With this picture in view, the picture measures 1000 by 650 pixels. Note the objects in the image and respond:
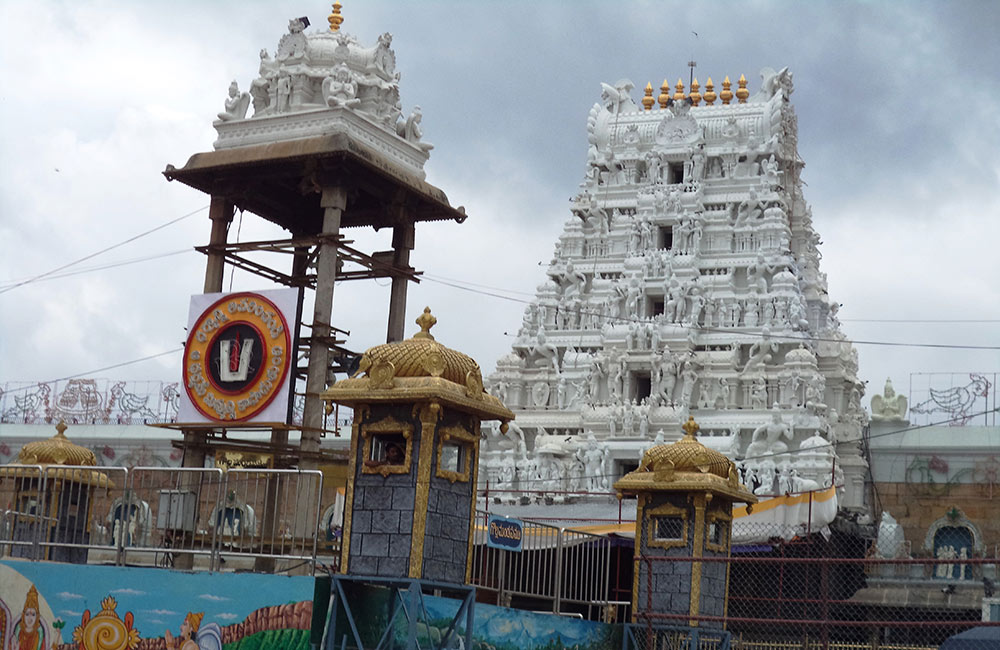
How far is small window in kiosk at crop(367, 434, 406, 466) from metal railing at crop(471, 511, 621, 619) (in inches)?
128

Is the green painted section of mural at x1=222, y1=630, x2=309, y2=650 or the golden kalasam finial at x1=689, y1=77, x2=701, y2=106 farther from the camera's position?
the golden kalasam finial at x1=689, y1=77, x2=701, y2=106

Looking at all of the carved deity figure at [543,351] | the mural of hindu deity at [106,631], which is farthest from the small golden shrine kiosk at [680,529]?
the carved deity figure at [543,351]

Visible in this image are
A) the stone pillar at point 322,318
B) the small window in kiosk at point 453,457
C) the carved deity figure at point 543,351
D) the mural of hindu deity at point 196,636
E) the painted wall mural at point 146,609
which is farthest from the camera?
the carved deity figure at point 543,351

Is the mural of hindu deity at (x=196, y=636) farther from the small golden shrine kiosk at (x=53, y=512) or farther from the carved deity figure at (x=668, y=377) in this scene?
the carved deity figure at (x=668, y=377)

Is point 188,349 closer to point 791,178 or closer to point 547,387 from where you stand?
point 547,387

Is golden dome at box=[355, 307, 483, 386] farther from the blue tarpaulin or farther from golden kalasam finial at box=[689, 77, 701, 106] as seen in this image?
golden kalasam finial at box=[689, 77, 701, 106]

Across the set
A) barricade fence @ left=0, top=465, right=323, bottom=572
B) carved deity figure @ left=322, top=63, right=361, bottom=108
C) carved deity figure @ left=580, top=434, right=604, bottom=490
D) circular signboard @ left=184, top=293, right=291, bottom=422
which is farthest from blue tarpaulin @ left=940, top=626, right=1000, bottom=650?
carved deity figure @ left=580, top=434, right=604, bottom=490

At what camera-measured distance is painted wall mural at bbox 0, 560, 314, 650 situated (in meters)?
16.1

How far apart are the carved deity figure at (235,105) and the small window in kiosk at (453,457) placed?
605 inches

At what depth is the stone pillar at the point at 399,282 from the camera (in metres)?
29.8

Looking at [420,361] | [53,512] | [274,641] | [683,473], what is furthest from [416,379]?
[53,512]

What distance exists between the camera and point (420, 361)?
51.6ft

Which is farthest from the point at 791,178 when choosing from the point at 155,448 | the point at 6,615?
the point at 6,615

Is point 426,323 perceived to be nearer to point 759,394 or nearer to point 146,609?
point 146,609
